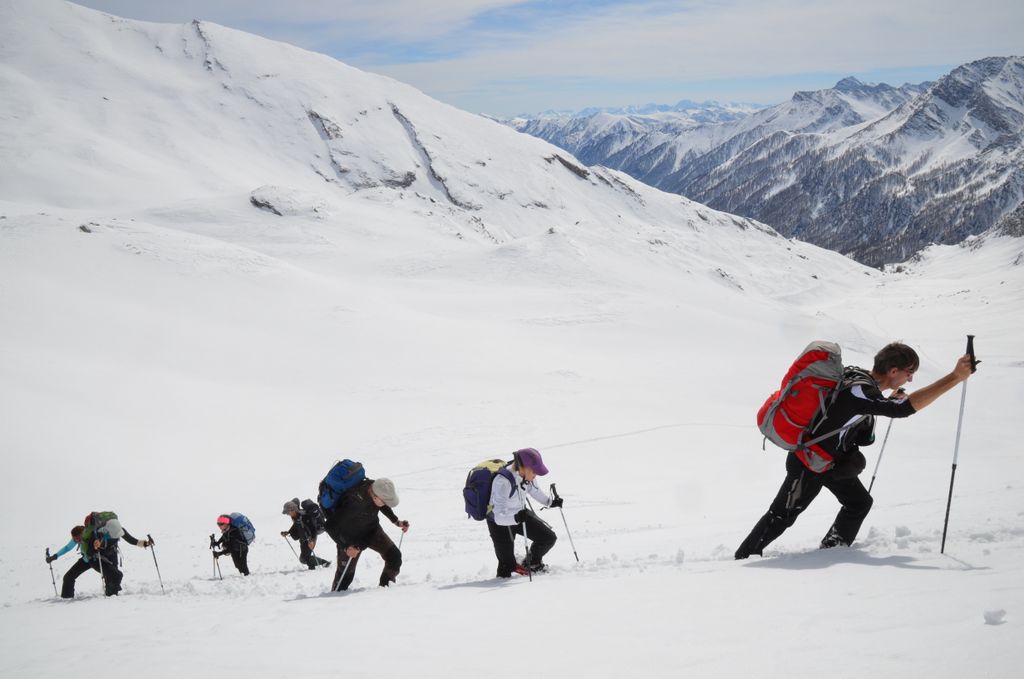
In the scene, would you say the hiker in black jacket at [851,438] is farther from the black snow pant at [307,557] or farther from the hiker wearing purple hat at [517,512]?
the black snow pant at [307,557]

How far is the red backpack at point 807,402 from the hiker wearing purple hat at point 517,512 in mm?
3013

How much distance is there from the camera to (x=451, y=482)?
→ 2025cm

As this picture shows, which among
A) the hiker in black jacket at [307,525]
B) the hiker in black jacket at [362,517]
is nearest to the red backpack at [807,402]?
the hiker in black jacket at [362,517]

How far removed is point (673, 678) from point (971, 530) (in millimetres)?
4989

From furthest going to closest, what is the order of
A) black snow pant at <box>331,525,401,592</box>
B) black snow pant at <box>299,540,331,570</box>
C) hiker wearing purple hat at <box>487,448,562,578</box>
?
black snow pant at <box>299,540,331,570</box> → black snow pant at <box>331,525,401,592</box> → hiker wearing purple hat at <box>487,448,562,578</box>

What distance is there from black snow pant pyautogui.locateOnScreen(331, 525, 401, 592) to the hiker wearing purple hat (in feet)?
5.68

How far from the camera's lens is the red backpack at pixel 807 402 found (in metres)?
6.25

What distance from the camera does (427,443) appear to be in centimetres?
2398

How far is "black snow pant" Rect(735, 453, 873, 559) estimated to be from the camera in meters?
6.58

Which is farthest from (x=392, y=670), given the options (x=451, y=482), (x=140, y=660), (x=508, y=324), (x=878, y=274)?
(x=878, y=274)

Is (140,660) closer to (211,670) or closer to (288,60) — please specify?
(211,670)

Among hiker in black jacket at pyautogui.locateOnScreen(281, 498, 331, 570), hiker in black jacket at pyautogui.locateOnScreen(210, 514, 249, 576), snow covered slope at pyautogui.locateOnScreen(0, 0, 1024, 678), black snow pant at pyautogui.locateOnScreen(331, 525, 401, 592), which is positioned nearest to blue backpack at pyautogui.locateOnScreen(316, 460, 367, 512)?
black snow pant at pyautogui.locateOnScreen(331, 525, 401, 592)

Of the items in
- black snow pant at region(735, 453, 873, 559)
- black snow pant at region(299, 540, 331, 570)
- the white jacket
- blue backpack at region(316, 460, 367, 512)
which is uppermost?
blue backpack at region(316, 460, 367, 512)

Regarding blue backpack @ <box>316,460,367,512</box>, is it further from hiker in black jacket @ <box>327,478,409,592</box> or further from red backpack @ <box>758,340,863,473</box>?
red backpack @ <box>758,340,863,473</box>
